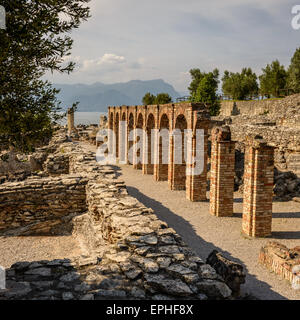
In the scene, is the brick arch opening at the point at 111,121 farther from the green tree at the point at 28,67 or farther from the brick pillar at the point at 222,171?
the green tree at the point at 28,67

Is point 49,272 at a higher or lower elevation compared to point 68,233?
higher

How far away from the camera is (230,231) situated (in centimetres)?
960

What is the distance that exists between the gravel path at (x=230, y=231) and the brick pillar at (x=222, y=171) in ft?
1.49

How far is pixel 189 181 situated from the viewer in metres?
13.3

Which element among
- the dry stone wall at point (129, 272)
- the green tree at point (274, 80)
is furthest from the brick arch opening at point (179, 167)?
the green tree at point (274, 80)

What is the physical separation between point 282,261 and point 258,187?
8.75 ft

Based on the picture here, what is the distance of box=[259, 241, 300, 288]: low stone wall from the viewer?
6254 millimetres

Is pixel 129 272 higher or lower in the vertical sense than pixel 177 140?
lower

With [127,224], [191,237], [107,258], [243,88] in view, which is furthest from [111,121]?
[243,88]

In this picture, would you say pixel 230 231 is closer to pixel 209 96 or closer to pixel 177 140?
pixel 177 140

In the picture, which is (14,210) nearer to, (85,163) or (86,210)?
(86,210)

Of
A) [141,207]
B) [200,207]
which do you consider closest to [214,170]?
[200,207]

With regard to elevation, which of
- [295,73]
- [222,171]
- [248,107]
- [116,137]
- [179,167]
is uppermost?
[295,73]

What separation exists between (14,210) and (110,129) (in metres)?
21.7
